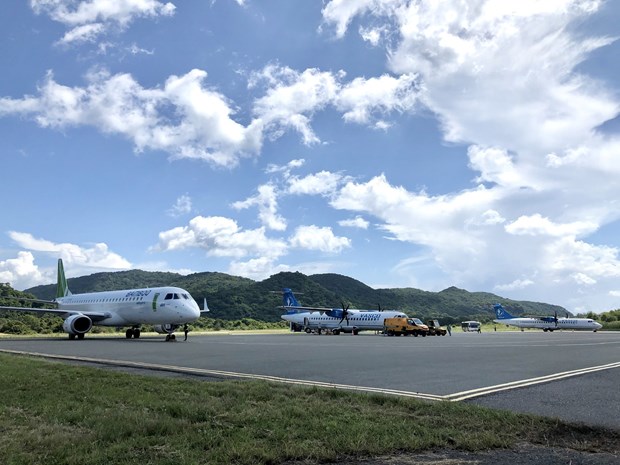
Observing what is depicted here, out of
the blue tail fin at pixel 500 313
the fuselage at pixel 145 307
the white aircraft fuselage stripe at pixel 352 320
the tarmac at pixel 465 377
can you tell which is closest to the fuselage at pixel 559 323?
the blue tail fin at pixel 500 313

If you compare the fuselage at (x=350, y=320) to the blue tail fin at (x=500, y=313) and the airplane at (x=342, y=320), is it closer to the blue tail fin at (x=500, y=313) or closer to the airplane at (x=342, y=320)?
the airplane at (x=342, y=320)

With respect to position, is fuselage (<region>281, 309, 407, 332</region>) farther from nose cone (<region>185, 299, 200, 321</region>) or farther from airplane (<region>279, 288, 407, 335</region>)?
nose cone (<region>185, 299, 200, 321</region>)

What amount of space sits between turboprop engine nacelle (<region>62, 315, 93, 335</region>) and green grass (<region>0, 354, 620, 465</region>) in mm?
28737

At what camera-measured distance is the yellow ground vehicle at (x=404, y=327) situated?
52.9 meters

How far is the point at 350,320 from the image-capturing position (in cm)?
6372

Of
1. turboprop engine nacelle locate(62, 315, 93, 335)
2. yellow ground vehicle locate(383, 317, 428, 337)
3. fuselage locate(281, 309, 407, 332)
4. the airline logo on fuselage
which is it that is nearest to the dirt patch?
the airline logo on fuselage

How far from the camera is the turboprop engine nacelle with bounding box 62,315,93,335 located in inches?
1428

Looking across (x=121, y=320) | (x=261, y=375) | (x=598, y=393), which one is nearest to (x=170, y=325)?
(x=121, y=320)

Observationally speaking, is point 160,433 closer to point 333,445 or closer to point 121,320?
point 333,445

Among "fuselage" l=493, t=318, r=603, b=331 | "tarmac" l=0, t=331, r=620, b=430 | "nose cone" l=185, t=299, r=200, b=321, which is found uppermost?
"nose cone" l=185, t=299, r=200, b=321

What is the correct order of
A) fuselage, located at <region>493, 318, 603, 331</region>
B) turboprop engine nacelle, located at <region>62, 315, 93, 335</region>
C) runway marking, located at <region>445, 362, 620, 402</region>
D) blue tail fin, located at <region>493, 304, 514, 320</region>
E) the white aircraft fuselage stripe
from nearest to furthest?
runway marking, located at <region>445, 362, 620, 402</region> < turboprop engine nacelle, located at <region>62, 315, 93, 335</region> < the white aircraft fuselage stripe < fuselage, located at <region>493, 318, 603, 331</region> < blue tail fin, located at <region>493, 304, 514, 320</region>

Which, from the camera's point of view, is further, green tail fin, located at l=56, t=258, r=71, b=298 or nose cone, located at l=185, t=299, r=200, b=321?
green tail fin, located at l=56, t=258, r=71, b=298

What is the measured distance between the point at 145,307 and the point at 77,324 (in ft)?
17.9

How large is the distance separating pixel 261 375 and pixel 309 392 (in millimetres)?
3982
